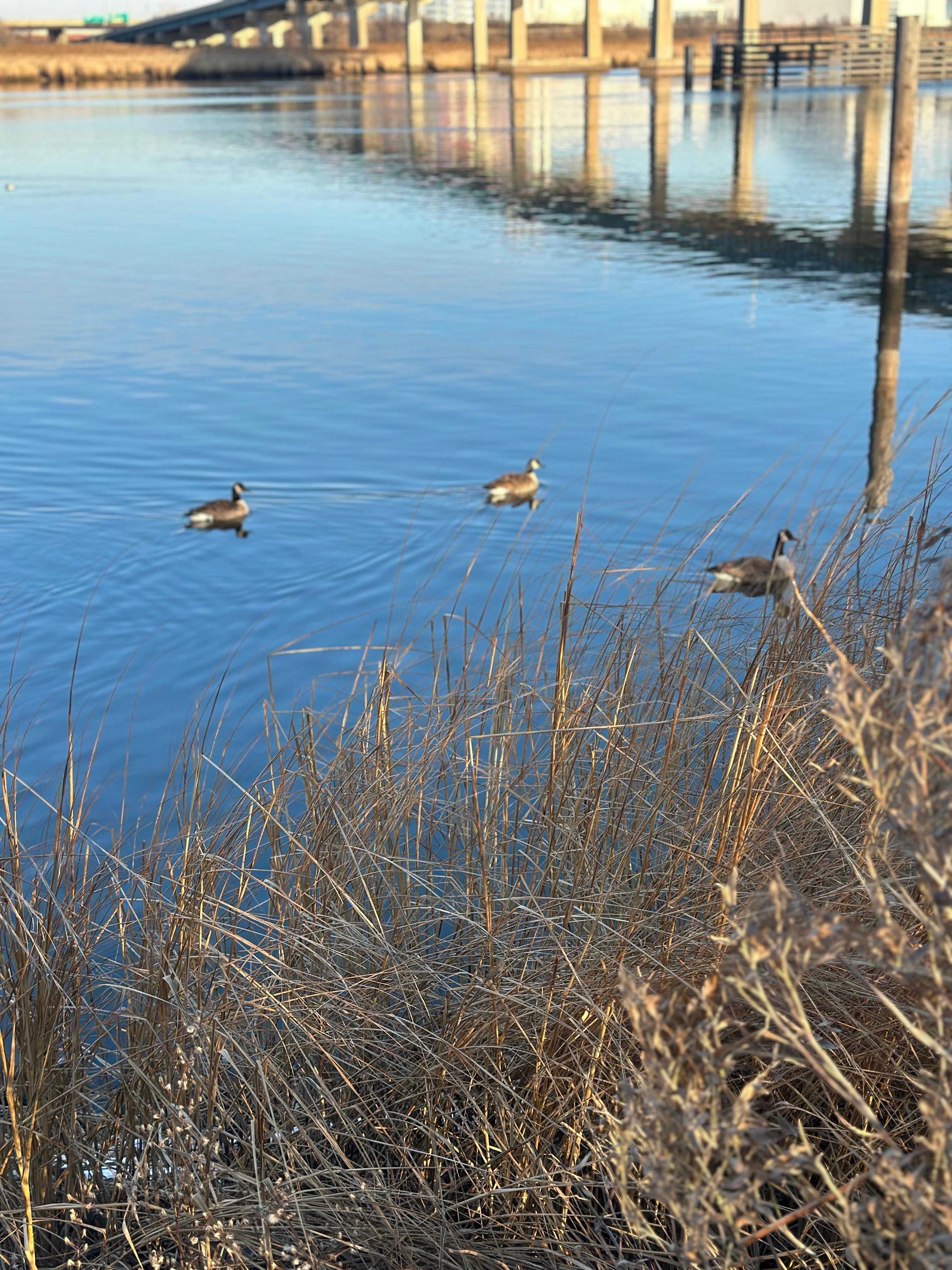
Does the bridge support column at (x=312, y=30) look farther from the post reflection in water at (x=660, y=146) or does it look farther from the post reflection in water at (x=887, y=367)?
the post reflection in water at (x=887, y=367)

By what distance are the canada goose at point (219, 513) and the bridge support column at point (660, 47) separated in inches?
3149

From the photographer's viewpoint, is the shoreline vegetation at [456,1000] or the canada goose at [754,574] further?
the canada goose at [754,574]

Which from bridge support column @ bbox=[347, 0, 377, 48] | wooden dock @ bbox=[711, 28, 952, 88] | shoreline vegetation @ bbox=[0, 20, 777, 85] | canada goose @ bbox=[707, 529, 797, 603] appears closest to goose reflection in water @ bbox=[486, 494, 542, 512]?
canada goose @ bbox=[707, 529, 797, 603]

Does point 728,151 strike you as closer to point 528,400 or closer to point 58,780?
point 528,400

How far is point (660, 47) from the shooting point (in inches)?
3263

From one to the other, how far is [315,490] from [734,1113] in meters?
9.65

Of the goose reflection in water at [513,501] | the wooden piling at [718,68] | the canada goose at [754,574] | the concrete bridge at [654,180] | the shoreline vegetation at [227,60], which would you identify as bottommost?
the goose reflection in water at [513,501]

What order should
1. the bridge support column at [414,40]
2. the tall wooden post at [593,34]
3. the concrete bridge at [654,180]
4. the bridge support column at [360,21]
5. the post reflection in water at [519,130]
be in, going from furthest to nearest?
the bridge support column at [360,21], the bridge support column at [414,40], the tall wooden post at [593,34], the post reflection in water at [519,130], the concrete bridge at [654,180]

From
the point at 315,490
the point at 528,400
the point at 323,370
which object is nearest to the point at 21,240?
the point at 323,370

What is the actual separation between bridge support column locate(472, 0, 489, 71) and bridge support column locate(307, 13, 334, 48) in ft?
69.9

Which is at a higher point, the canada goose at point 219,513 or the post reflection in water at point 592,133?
the post reflection in water at point 592,133

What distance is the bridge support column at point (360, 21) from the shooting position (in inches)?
4343

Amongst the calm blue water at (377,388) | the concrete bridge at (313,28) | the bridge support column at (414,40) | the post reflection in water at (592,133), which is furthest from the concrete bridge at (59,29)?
the calm blue water at (377,388)

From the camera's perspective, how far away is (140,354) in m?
15.8
